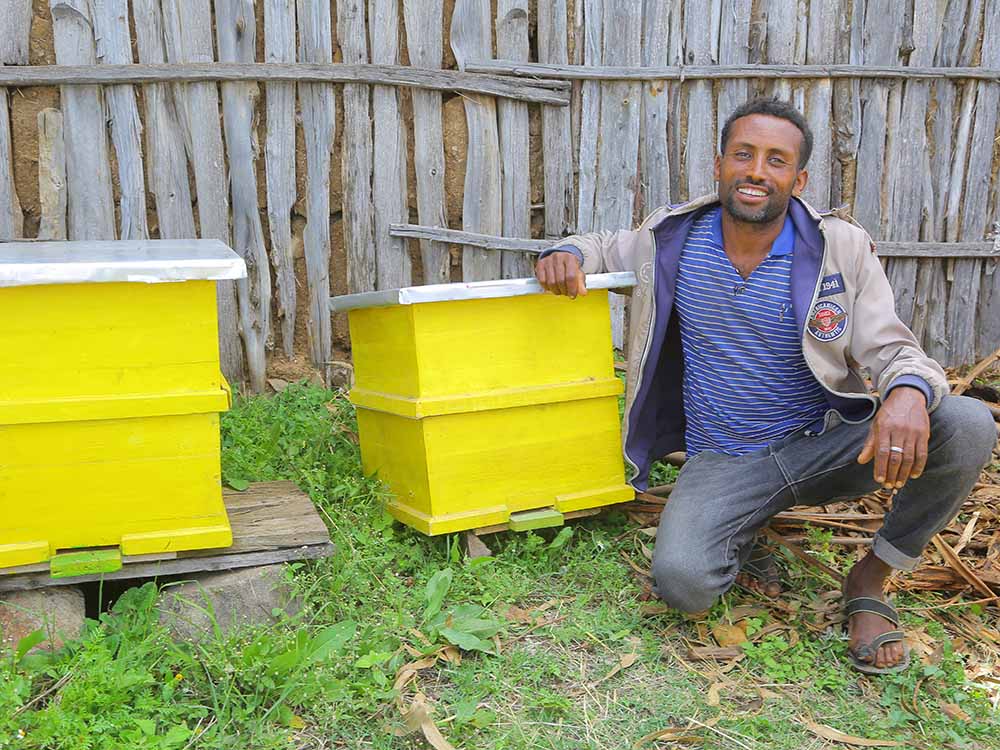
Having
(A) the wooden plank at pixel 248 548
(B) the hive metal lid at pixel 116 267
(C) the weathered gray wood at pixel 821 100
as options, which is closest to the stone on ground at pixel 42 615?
(A) the wooden plank at pixel 248 548

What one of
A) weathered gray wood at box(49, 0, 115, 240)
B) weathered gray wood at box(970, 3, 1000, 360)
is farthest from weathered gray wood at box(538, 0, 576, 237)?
weathered gray wood at box(970, 3, 1000, 360)

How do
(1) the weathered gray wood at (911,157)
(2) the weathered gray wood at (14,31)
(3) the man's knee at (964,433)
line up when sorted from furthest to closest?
(1) the weathered gray wood at (911,157)
(2) the weathered gray wood at (14,31)
(3) the man's knee at (964,433)

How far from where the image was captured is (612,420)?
12.5 ft

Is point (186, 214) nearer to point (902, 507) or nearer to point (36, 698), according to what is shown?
point (36, 698)

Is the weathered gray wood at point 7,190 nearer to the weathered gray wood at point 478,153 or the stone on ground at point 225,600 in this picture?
the weathered gray wood at point 478,153

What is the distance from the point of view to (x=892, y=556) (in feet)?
10.9

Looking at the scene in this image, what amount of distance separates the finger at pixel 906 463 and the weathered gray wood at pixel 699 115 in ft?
8.30

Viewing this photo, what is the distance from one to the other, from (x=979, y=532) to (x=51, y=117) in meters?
4.40

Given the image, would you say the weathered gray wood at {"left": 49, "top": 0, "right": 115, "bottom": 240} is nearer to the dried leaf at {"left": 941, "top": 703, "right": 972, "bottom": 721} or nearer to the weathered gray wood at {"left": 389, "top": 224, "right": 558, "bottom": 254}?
the weathered gray wood at {"left": 389, "top": 224, "right": 558, "bottom": 254}

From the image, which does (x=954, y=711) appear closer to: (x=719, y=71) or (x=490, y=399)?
(x=490, y=399)

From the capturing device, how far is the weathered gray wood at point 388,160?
4.77 meters

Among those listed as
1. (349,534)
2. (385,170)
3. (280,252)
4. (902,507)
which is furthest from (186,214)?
(902,507)

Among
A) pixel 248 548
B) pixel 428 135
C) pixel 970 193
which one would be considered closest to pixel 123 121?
pixel 428 135

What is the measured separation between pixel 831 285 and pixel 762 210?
1.14 feet
